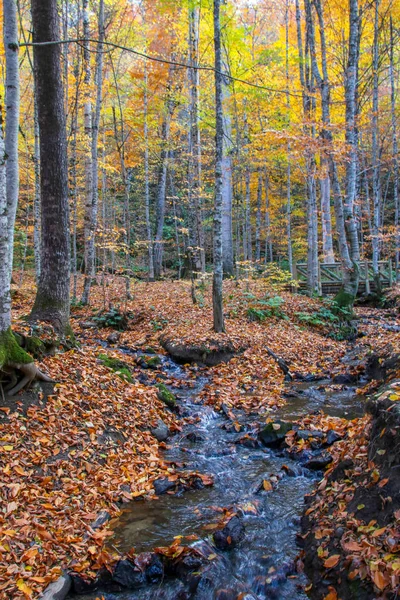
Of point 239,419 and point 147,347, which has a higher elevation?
point 147,347

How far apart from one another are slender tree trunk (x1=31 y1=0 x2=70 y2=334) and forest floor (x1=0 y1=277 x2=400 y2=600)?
Answer: 70 centimetres

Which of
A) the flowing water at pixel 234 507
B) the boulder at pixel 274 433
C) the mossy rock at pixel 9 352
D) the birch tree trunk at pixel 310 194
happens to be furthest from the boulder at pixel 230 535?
the birch tree trunk at pixel 310 194

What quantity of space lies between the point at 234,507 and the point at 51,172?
20.4 ft

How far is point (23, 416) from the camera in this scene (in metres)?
4.89

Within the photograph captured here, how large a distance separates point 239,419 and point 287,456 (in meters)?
1.48

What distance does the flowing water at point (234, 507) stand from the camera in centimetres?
337

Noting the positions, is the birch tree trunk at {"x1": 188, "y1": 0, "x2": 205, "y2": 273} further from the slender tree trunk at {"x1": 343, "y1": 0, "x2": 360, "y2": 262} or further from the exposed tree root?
the exposed tree root

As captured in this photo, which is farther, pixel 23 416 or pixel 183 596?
pixel 23 416

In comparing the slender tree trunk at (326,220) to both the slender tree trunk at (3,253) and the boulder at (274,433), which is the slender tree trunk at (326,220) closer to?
the boulder at (274,433)

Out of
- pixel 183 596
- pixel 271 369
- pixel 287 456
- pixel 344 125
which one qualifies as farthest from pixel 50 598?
pixel 344 125

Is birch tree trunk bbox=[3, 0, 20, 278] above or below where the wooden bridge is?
above

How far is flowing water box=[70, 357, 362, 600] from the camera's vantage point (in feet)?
11.1

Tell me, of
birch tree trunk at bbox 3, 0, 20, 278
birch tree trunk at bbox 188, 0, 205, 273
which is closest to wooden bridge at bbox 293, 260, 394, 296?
birch tree trunk at bbox 188, 0, 205, 273

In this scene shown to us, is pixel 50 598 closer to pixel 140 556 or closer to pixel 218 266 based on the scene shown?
pixel 140 556
